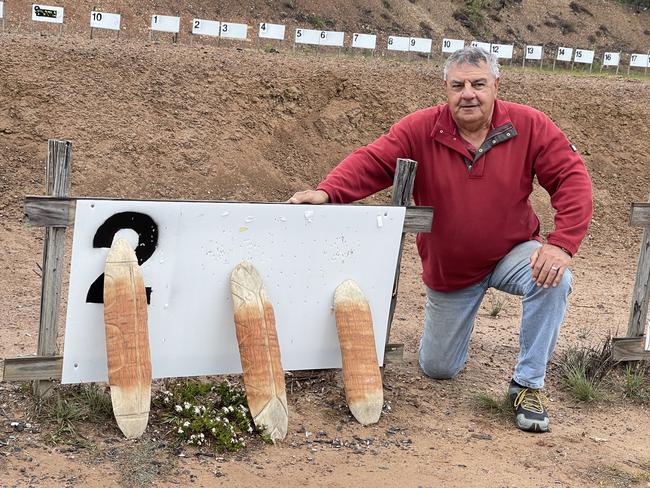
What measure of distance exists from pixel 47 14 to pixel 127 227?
982 centimetres

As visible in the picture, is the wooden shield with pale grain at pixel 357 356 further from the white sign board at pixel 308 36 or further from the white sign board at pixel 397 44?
the white sign board at pixel 397 44

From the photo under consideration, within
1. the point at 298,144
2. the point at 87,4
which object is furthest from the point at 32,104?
the point at 87,4

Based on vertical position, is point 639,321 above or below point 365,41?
below

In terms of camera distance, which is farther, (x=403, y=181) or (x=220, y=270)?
(x=403, y=181)

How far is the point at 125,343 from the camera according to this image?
14.5 feet

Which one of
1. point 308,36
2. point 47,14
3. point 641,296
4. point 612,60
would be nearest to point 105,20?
point 47,14

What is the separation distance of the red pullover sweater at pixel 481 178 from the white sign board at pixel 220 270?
272 mm

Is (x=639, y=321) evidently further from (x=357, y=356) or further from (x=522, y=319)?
(x=357, y=356)

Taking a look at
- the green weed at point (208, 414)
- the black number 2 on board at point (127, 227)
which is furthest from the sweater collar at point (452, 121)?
the green weed at point (208, 414)

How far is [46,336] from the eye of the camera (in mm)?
4543

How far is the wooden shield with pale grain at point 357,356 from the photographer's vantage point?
5027 millimetres

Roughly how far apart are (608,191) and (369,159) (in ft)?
28.4

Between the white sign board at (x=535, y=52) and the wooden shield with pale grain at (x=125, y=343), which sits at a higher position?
the white sign board at (x=535, y=52)

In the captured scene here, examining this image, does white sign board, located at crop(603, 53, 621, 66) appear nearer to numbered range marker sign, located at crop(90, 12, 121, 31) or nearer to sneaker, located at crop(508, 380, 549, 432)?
numbered range marker sign, located at crop(90, 12, 121, 31)
